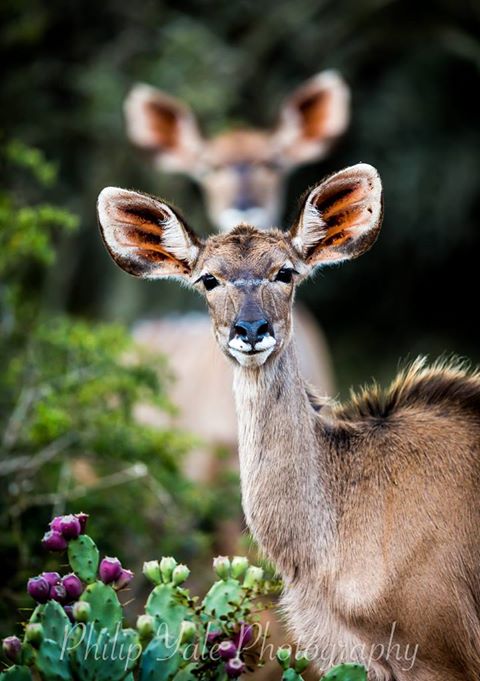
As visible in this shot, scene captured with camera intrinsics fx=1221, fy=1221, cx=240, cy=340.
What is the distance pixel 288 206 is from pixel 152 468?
301 inches

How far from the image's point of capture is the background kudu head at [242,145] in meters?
9.71

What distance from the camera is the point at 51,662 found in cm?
359

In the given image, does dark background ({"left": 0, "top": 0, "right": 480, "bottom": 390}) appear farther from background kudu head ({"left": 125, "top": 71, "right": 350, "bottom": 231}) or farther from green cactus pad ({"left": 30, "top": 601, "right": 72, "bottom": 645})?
green cactus pad ({"left": 30, "top": 601, "right": 72, "bottom": 645})

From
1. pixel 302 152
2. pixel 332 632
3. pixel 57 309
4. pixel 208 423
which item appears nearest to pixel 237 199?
pixel 302 152

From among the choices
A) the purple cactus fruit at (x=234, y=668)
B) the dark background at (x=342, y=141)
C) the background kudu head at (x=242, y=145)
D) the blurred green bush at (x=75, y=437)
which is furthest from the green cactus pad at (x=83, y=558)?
the dark background at (x=342, y=141)

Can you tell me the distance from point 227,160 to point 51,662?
22.0ft

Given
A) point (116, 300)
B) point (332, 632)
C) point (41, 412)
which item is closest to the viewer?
point (332, 632)

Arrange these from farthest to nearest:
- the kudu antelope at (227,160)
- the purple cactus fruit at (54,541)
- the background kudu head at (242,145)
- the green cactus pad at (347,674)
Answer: the background kudu head at (242,145) < the kudu antelope at (227,160) < the purple cactus fruit at (54,541) < the green cactus pad at (347,674)

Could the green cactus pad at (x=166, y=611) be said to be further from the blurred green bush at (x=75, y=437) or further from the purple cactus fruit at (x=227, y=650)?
the blurred green bush at (x=75, y=437)

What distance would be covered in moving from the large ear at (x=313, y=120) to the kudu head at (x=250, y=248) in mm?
5342

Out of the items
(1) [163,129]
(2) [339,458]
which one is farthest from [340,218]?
(1) [163,129]

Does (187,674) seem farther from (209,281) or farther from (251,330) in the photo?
(209,281)

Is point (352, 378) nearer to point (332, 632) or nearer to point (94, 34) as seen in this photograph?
point (94, 34)

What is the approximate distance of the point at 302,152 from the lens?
400 inches
